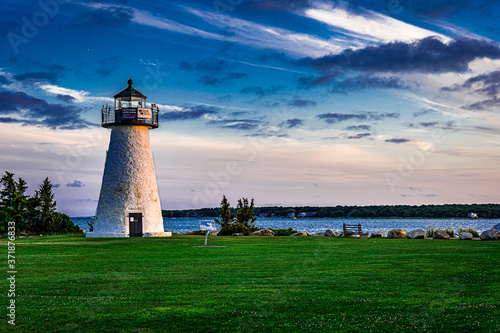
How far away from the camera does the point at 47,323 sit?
340 inches

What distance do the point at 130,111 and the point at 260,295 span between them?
2910 cm

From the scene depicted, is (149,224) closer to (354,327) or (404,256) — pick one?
(404,256)

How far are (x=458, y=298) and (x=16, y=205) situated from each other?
37863mm

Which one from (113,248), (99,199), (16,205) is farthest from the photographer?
(16,205)

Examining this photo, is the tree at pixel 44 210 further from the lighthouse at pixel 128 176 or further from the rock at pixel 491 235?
the rock at pixel 491 235

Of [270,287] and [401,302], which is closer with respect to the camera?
[401,302]

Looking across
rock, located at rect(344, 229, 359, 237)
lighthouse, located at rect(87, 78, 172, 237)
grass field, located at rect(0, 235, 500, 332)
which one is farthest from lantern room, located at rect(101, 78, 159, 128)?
grass field, located at rect(0, 235, 500, 332)

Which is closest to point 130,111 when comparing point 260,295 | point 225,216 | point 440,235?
point 225,216

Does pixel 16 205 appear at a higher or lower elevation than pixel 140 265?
higher

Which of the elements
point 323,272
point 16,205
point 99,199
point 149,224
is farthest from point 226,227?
point 323,272

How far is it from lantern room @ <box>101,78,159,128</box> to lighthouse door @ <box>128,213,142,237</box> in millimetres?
6778

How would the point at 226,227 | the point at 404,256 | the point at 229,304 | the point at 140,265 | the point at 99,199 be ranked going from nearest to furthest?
the point at 229,304
the point at 140,265
the point at 404,256
the point at 99,199
the point at 226,227

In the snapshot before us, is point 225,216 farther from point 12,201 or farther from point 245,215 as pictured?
point 12,201

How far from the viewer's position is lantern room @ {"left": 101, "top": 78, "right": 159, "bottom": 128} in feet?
124
